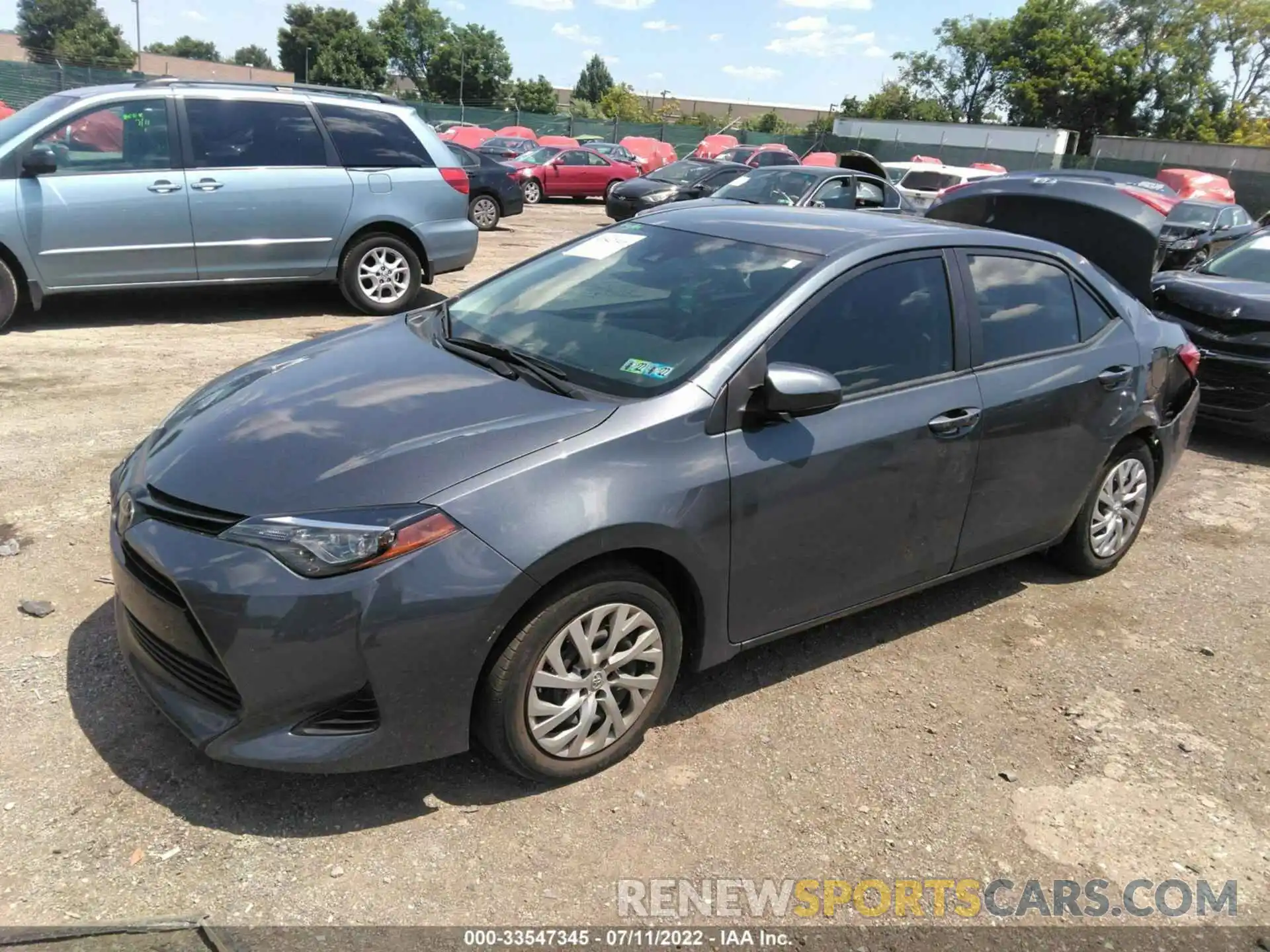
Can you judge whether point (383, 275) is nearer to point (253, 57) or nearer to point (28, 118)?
point (28, 118)

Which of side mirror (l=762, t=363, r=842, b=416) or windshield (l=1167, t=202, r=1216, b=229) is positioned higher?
windshield (l=1167, t=202, r=1216, b=229)

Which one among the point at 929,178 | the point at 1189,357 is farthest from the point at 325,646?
the point at 929,178

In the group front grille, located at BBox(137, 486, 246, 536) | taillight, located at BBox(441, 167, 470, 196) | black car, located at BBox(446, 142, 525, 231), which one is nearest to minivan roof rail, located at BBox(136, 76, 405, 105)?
taillight, located at BBox(441, 167, 470, 196)

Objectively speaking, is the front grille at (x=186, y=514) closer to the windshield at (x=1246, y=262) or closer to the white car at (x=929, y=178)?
the windshield at (x=1246, y=262)

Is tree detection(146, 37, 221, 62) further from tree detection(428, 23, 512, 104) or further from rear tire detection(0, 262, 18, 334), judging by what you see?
rear tire detection(0, 262, 18, 334)

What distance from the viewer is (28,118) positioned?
7320mm

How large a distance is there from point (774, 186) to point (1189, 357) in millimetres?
8864

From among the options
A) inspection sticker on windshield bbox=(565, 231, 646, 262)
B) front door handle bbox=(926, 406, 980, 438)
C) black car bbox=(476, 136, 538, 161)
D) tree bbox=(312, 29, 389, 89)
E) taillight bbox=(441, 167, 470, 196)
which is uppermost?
tree bbox=(312, 29, 389, 89)

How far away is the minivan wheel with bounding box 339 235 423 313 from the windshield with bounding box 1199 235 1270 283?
274 inches

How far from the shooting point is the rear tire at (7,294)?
23.8 feet

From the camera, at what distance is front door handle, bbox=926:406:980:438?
3.55 metres

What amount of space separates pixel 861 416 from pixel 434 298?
744 centimetres

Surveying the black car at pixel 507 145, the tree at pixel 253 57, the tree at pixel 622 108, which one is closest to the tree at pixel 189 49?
the tree at pixel 253 57

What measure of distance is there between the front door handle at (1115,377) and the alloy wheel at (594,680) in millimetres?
2518
